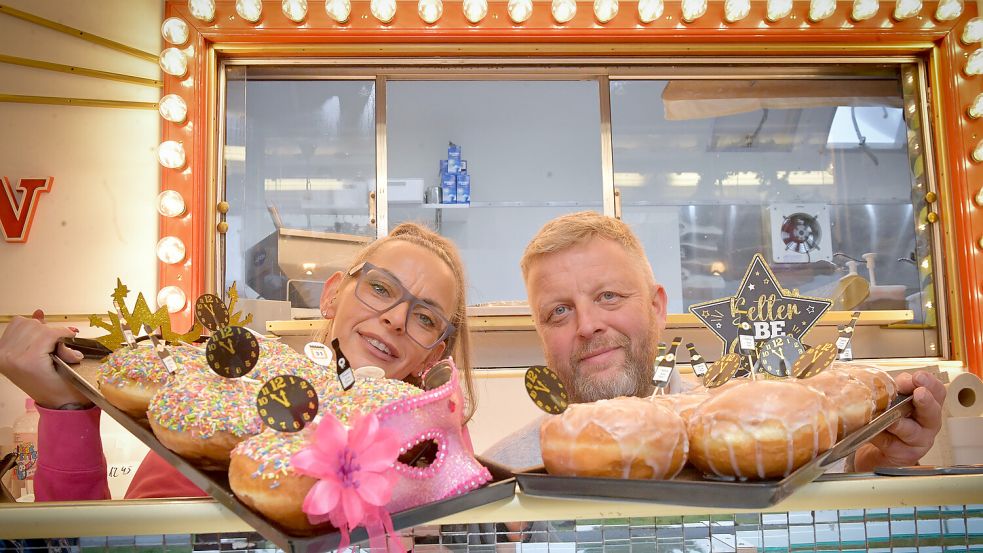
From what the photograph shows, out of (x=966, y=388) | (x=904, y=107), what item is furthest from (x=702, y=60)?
(x=966, y=388)

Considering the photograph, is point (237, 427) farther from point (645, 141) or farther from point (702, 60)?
point (645, 141)

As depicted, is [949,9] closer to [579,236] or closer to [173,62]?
[579,236]

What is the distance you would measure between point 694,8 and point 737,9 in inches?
7.4

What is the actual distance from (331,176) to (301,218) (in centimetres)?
25

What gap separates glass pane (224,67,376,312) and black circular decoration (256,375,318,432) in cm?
262

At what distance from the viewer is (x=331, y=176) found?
3.54 metres

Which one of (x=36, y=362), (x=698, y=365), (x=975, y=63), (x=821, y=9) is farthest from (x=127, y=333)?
(x=975, y=63)

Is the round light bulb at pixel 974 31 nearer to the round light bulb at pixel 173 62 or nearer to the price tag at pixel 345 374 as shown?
the round light bulb at pixel 173 62

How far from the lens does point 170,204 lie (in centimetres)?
295

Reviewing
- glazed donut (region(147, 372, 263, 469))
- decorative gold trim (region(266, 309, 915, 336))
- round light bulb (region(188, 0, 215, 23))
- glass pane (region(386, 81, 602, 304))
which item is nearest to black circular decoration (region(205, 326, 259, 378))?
glazed donut (region(147, 372, 263, 469))

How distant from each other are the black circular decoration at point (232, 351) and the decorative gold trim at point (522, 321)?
2151 millimetres

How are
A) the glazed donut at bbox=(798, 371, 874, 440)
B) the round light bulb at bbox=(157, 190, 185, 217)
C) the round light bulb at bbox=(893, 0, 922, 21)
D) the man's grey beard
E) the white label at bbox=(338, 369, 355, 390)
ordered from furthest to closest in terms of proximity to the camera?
1. the round light bulb at bbox=(893, 0, 922, 21)
2. the round light bulb at bbox=(157, 190, 185, 217)
3. the man's grey beard
4. the glazed donut at bbox=(798, 371, 874, 440)
5. the white label at bbox=(338, 369, 355, 390)

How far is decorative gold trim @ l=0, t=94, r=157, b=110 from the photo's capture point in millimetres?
2898

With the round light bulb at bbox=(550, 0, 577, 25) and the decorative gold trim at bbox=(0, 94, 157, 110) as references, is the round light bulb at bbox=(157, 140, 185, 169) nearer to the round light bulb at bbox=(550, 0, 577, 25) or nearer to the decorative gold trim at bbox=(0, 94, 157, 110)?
the decorative gold trim at bbox=(0, 94, 157, 110)
